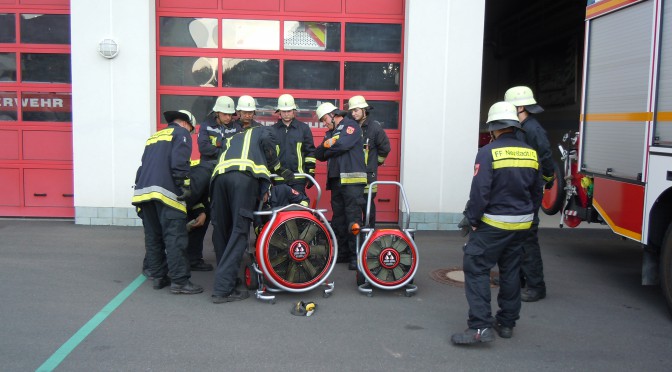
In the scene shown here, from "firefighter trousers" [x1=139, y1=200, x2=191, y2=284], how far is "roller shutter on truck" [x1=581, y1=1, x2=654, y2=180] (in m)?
4.35

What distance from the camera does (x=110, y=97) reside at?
8375mm

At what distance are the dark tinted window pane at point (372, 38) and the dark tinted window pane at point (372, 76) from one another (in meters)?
0.22

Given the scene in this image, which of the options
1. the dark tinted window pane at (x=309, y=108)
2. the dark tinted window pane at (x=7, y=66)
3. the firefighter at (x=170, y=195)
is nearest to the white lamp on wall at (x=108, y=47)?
the dark tinted window pane at (x=7, y=66)

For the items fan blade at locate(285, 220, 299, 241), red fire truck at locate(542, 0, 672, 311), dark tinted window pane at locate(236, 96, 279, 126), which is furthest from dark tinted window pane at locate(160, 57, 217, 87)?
red fire truck at locate(542, 0, 672, 311)

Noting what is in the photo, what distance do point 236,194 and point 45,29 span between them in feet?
17.6

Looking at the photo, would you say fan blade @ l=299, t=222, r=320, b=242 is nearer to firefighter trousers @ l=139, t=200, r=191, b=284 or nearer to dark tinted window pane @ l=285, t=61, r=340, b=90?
firefighter trousers @ l=139, t=200, r=191, b=284

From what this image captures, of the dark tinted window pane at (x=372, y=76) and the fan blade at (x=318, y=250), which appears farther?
the dark tinted window pane at (x=372, y=76)

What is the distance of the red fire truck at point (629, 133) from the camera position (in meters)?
5.31

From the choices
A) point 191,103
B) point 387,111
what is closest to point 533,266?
point 387,111

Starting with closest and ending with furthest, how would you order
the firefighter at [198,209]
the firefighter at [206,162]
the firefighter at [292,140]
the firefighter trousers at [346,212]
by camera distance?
the firefighter at [198,209]
the firefighter at [206,162]
the firefighter trousers at [346,212]
the firefighter at [292,140]

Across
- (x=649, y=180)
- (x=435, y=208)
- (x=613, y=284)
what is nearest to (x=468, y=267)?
(x=649, y=180)

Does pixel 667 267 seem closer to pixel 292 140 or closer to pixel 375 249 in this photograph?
pixel 375 249

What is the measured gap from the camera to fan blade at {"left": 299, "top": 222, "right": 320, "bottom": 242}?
18.0 feet

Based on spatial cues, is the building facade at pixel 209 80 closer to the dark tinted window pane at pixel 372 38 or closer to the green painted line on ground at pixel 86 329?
the dark tinted window pane at pixel 372 38
